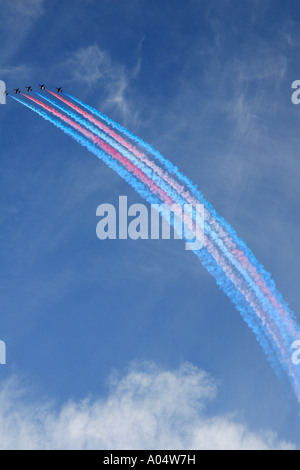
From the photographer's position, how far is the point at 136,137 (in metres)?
77.8

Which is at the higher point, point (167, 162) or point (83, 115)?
point (83, 115)
